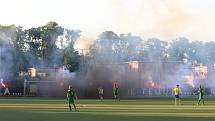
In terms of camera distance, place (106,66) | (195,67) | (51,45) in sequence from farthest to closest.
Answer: (51,45), (195,67), (106,66)

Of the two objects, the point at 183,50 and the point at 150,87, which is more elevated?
the point at 183,50

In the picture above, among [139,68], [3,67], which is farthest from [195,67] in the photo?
[3,67]

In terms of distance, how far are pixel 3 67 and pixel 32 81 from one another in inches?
267

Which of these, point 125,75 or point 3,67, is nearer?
point 125,75

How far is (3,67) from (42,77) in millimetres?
7610

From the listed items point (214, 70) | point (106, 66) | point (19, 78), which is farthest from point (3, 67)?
point (214, 70)

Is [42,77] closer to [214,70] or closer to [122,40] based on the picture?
[122,40]

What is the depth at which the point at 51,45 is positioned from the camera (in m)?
104

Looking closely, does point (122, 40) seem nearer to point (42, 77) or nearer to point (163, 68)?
point (163, 68)

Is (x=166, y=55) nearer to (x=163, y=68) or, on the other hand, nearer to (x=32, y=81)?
(x=163, y=68)

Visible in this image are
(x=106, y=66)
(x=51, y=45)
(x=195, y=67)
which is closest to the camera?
(x=106, y=66)

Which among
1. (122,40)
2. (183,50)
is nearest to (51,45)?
(122,40)

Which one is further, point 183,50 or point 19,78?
point 19,78

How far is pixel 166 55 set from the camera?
89250 mm
